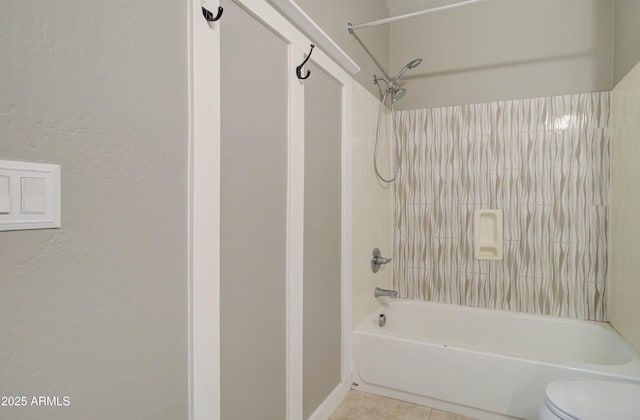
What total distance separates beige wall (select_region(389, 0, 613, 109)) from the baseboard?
2.10 metres

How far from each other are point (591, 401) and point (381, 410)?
A: 101 centimetres

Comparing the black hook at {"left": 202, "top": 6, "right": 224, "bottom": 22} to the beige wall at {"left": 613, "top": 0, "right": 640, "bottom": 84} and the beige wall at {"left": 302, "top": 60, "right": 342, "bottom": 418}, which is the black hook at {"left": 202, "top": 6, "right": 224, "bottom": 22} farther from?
the beige wall at {"left": 613, "top": 0, "right": 640, "bottom": 84}

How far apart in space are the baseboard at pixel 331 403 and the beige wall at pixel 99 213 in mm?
962

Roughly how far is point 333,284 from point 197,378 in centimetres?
102

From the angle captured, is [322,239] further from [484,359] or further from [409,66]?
[409,66]

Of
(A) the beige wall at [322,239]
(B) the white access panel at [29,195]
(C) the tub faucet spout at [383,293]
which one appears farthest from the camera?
(C) the tub faucet spout at [383,293]

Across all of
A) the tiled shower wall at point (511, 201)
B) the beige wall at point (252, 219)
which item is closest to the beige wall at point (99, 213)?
the beige wall at point (252, 219)

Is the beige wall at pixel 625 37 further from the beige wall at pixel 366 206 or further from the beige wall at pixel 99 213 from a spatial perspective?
the beige wall at pixel 99 213

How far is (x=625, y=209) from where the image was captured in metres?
1.96

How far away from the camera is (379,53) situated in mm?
2596

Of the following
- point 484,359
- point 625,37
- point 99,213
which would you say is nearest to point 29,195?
point 99,213

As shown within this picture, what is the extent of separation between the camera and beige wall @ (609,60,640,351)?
1.81 meters

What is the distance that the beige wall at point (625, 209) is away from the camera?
181cm

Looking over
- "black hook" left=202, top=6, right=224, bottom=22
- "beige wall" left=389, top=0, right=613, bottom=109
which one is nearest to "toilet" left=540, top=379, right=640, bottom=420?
"black hook" left=202, top=6, right=224, bottom=22
